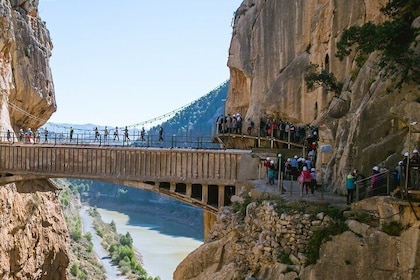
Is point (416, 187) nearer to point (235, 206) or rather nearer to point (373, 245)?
point (373, 245)

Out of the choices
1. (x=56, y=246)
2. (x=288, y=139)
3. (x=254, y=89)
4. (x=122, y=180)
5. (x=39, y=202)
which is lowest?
(x=56, y=246)

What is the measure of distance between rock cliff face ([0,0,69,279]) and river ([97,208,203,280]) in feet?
116

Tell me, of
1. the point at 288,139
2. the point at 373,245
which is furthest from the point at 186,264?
the point at 288,139

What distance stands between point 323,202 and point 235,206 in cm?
407

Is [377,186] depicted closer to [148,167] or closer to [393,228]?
[393,228]

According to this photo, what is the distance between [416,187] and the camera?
38.8 feet

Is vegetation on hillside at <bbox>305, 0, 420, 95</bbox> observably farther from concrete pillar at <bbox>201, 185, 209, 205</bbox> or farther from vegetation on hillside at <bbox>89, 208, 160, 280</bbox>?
vegetation on hillside at <bbox>89, 208, 160, 280</bbox>

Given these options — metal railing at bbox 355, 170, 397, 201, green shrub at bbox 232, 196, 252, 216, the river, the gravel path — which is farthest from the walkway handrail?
the river

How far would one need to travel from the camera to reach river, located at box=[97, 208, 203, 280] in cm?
7731

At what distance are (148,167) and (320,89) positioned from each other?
29.7 ft

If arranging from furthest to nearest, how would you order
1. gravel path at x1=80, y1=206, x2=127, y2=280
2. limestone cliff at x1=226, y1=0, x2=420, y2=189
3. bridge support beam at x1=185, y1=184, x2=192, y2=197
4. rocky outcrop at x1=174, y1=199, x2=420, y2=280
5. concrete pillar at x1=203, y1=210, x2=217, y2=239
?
gravel path at x1=80, y1=206, x2=127, y2=280 < concrete pillar at x1=203, y1=210, x2=217, y2=239 < bridge support beam at x1=185, y1=184, x2=192, y2=197 < limestone cliff at x1=226, y1=0, x2=420, y2=189 < rocky outcrop at x1=174, y1=199, x2=420, y2=280

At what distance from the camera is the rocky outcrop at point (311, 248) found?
11539 millimetres

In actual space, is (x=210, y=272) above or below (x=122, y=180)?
below

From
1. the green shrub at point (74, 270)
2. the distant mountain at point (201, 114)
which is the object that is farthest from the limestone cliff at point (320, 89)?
the distant mountain at point (201, 114)
